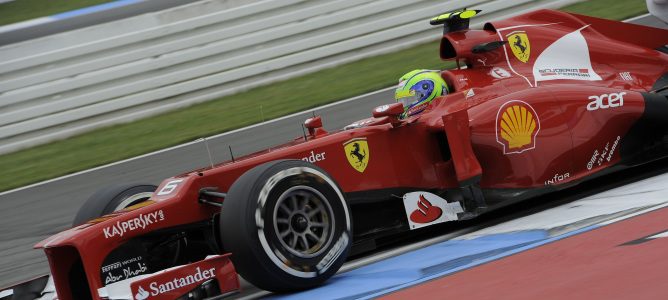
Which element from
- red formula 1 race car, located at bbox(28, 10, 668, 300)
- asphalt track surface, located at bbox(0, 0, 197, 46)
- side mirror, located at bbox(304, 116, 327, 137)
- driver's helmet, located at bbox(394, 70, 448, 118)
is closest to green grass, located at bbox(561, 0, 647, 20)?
asphalt track surface, located at bbox(0, 0, 197, 46)

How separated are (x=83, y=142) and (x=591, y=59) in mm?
6667

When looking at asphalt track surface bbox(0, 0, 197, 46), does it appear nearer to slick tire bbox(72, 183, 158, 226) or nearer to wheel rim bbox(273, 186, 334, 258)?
slick tire bbox(72, 183, 158, 226)

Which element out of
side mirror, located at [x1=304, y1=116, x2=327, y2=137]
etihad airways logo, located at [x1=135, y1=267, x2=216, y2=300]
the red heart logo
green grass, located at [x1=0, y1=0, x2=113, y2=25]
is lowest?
the red heart logo

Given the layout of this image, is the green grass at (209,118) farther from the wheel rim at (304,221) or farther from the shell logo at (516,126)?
the wheel rim at (304,221)

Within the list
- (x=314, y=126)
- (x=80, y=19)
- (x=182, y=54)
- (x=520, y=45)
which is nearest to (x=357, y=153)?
(x=314, y=126)

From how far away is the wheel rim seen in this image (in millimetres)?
5086

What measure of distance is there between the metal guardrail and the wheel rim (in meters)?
7.41

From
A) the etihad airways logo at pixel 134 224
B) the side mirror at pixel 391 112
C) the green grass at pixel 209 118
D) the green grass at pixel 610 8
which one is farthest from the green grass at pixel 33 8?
the etihad airways logo at pixel 134 224

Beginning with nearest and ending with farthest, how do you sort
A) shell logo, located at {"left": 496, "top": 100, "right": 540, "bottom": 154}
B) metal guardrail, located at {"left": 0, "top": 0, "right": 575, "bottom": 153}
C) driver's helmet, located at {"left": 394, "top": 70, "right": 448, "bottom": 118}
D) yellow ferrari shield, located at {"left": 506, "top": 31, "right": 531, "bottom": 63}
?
shell logo, located at {"left": 496, "top": 100, "right": 540, "bottom": 154} < driver's helmet, located at {"left": 394, "top": 70, "right": 448, "bottom": 118} < yellow ferrari shield, located at {"left": 506, "top": 31, "right": 531, "bottom": 63} < metal guardrail, located at {"left": 0, "top": 0, "right": 575, "bottom": 153}

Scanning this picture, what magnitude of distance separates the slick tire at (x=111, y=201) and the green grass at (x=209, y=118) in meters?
4.82

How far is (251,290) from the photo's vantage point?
5.54 meters

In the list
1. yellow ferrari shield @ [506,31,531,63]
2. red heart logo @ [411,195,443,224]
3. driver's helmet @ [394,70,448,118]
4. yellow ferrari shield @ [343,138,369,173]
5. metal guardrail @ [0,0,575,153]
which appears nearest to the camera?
yellow ferrari shield @ [343,138,369,173]

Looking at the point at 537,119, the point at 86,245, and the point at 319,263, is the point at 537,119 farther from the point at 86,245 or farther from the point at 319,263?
the point at 86,245

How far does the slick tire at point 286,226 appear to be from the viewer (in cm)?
488
